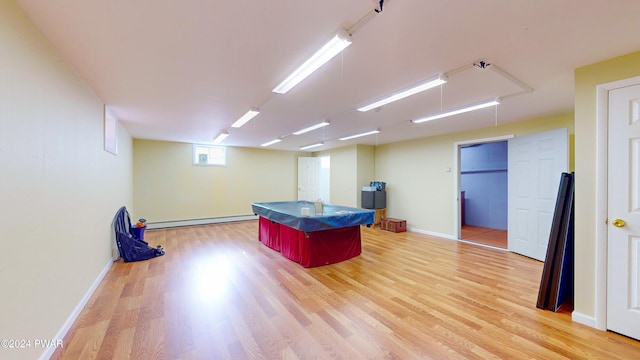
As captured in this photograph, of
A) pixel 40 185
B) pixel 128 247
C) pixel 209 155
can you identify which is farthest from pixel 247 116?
pixel 209 155

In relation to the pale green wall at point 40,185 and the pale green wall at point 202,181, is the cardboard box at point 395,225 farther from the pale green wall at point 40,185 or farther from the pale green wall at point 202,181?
the pale green wall at point 40,185

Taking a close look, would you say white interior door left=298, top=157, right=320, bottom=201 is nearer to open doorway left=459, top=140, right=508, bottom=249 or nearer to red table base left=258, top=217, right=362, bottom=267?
red table base left=258, top=217, right=362, bottom=267

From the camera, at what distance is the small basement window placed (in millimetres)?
7350

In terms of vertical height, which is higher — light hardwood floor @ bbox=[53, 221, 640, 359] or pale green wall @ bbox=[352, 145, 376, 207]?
pale green wall @ bbox=[352, 145, 376, 207]

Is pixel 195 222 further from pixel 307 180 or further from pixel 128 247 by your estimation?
pixel 307 180

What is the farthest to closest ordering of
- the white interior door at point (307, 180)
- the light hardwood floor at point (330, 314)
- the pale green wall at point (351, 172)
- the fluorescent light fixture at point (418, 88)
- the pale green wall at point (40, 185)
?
the white interior door at point (307, 180), the pale green wall at point (351, 172), the fluorescent light fixture at point (418, 88), the light hardwood floor at point (330, 314), the pale green wall at point (40, 185)

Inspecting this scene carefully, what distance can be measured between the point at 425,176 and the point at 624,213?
13.7 ft

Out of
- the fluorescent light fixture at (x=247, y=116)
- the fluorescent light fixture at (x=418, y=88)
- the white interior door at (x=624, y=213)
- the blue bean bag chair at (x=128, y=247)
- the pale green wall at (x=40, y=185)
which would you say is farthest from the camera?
the blue bean bag chair at (x=128, y=247)

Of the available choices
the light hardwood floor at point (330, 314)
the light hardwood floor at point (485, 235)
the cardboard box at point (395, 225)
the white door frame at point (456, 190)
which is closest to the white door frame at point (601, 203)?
the light hardwood floor at point (330, 314)

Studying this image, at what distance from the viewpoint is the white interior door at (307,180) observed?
9133mm

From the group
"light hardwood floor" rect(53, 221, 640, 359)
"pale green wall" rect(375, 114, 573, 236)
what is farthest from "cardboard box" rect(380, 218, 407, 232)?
"light hardwood floor" rect(53, 221, 640, 359)

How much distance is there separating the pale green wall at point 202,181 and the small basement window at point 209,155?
0.14 meters

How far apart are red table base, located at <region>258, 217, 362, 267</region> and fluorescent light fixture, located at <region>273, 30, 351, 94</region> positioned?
2323 mm

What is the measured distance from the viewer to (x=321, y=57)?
6.84 feet
